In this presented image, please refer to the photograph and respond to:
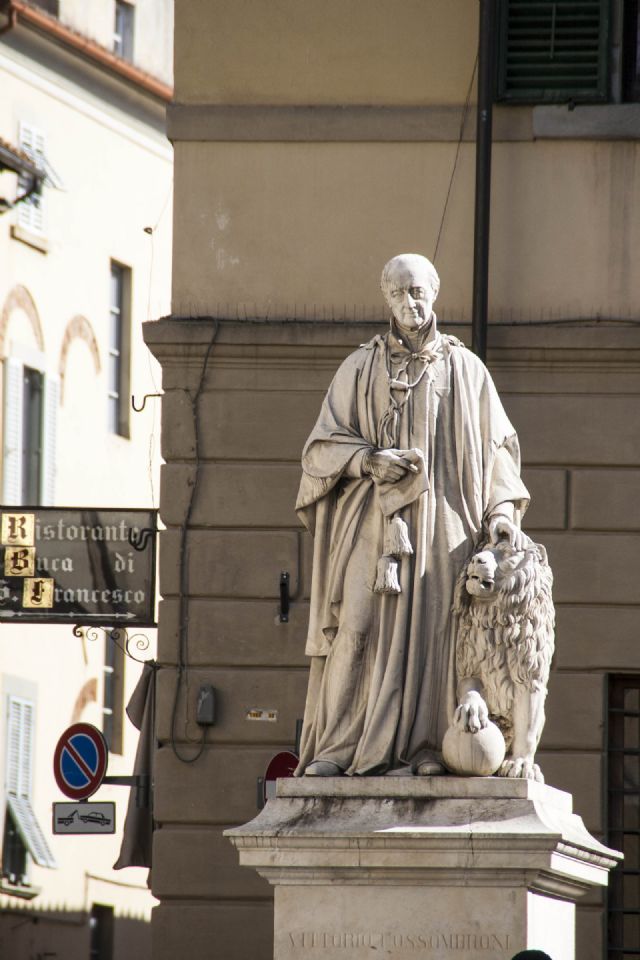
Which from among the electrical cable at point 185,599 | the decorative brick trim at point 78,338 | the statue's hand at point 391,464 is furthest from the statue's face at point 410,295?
the decorative brick trim at point 78,338

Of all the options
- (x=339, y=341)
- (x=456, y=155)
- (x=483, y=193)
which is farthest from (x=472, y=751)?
(x=456, y=155)

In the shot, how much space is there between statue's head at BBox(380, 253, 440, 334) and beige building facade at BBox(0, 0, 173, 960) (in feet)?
56.6

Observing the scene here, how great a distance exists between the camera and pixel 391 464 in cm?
1262

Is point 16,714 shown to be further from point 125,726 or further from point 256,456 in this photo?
point 256,456

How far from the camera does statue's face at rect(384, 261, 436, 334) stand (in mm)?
12820

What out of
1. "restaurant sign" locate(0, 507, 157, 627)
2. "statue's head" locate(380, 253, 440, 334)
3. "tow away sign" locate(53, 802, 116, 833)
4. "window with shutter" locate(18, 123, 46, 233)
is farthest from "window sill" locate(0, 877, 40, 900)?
"statue's head" locate(380, 253, 440, 334)

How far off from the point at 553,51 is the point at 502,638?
7773mm

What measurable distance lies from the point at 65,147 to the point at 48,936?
28.6 ft

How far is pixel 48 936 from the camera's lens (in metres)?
30.8

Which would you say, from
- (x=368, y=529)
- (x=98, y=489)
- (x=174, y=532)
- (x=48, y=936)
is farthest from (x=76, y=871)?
(x=368, y=529)

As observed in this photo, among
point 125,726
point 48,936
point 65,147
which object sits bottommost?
point 48,936

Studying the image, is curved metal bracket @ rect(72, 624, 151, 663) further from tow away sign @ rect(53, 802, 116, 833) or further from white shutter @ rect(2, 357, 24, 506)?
white shutter @ rect(2, 357, 24, 506)

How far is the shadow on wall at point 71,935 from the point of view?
98.5ft

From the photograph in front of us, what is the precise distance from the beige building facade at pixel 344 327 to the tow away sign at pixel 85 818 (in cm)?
226
